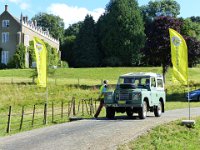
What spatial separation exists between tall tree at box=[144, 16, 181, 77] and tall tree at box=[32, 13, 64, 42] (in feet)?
260

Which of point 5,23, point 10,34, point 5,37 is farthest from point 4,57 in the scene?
point 5,23

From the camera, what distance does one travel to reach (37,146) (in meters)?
14.0

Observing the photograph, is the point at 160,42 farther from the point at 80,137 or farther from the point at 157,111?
the point at 80,137

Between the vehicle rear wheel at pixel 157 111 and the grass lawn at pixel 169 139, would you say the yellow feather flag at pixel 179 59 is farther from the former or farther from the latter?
the vehicle rear wheel at pixel 157 111

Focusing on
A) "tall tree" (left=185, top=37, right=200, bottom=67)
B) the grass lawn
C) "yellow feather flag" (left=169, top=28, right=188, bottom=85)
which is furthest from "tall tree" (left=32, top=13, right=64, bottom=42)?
the grass lawn

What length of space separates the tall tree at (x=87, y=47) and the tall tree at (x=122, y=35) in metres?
2.41

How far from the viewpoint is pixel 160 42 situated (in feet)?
184

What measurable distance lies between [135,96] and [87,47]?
79.9 meters

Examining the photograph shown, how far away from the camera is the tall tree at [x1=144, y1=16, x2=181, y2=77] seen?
55.4 metres

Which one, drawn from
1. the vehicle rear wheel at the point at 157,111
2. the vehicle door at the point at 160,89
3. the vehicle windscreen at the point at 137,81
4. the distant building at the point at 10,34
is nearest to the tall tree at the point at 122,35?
the distant building at the point at 10,34

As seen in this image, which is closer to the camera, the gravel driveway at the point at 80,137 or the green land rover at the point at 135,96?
the gravel driveway at the point at 80,137

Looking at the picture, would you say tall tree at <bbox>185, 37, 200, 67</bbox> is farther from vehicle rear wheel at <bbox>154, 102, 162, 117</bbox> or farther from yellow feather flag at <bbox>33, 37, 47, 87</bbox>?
yellow feather flag at <bbox>33, 37, 47, 87</bbox>

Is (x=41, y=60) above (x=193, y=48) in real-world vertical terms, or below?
below

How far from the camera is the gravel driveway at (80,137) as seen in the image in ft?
45.6
